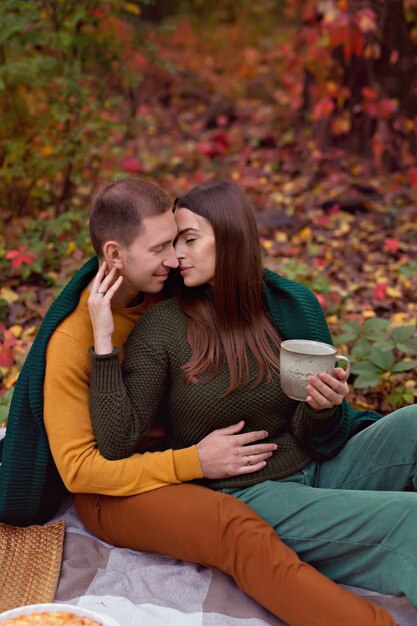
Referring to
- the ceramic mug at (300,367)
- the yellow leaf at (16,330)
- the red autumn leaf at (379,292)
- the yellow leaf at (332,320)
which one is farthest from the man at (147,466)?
the red autumn leaf at (379,292)

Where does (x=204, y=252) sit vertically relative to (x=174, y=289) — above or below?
above

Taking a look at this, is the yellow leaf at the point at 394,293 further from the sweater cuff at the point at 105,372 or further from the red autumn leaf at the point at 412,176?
the sweater cuff at the point at 105,372

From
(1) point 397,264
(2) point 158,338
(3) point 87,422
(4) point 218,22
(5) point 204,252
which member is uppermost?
(4) point 218,22

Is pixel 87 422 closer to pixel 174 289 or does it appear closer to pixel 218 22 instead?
pixel 174 289

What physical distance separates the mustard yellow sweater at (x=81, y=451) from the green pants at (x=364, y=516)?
0.75ft

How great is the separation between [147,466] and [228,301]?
618 mm

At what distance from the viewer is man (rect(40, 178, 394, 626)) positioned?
2037 mm

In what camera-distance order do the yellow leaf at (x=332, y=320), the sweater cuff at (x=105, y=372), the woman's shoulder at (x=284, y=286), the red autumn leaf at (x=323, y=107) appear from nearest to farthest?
the sweater cuff at (x=105, y=372)
the woman's shoulder at (x=284, y=286)
the yellow leaf at (x=332, y=320)
the red autumn leaf at (x=323, y=107)

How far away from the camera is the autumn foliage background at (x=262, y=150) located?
4.25 meters

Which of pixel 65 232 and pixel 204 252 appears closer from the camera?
pixel 204 252

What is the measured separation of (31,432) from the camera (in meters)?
2.35

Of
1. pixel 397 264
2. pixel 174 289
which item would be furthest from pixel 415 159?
pixel 174 289

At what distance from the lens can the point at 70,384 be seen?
2.24 metres

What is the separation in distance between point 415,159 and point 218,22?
6114 mm
